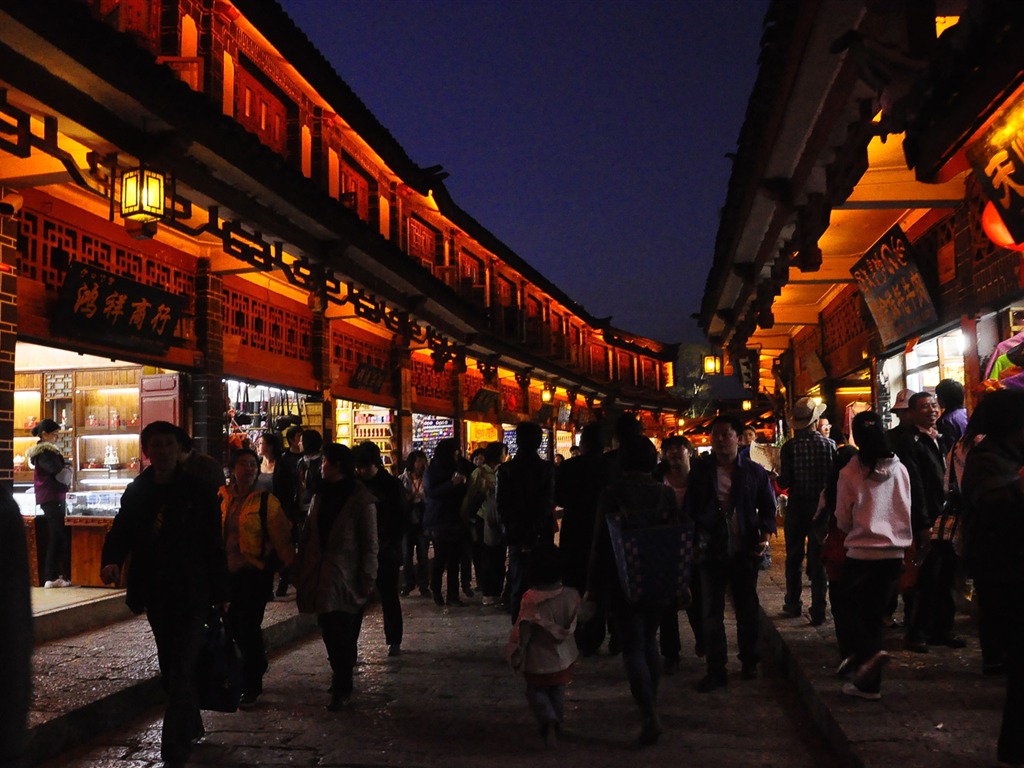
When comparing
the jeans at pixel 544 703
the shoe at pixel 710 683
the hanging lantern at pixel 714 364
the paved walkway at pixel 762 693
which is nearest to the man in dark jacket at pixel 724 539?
the shoe at pixel 710 683

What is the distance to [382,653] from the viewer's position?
8.30m

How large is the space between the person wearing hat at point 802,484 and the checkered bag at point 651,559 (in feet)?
11.7

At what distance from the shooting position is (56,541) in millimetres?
10719

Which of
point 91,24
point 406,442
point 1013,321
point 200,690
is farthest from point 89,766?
point 406,442

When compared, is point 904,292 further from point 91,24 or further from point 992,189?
point 91,24

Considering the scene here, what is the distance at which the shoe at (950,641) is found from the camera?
22.8ft

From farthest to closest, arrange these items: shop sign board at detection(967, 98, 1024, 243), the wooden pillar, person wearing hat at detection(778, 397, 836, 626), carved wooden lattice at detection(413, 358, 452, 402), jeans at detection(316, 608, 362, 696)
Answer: carved wooden lattice at detection(413, 358, 452, 402) → the wooden pillar → person wearing hat at detection(778, 397, 836, 626) → jeans at detection(316, 608, 362, 696) → shop sign board at detection(967, 98, 1024, 243)

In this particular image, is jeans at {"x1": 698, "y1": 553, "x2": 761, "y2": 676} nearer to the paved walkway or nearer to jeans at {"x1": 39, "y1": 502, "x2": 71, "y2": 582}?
the paved walkway

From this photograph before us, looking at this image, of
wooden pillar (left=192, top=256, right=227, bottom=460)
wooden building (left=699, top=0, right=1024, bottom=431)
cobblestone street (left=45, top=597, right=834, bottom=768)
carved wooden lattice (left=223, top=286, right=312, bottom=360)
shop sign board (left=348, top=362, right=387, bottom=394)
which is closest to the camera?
wooden building (left=699, top=0, right=1024, bottom=431)

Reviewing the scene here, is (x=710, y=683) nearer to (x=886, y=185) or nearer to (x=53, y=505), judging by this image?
(x=886, y=185)

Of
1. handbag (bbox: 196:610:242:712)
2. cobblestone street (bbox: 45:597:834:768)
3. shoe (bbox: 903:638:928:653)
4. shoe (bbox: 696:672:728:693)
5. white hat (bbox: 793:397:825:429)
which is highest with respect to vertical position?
white hat (bbox: 793:397:825:429)

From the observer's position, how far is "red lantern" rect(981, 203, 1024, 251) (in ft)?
21.7

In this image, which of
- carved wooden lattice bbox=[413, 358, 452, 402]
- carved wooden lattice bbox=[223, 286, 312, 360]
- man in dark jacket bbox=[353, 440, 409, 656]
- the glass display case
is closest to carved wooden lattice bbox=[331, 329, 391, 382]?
carved wooden lattice bbox=[223, 286, 312, 360]

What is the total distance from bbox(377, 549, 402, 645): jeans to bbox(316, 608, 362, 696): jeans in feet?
4.58
